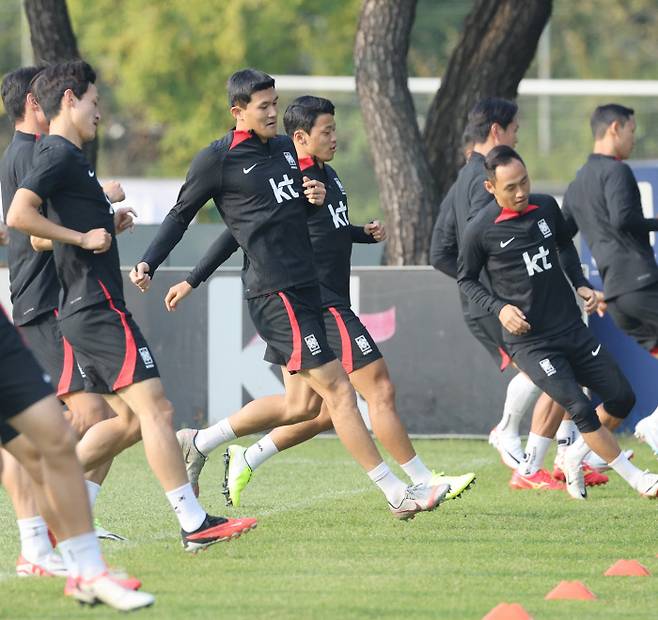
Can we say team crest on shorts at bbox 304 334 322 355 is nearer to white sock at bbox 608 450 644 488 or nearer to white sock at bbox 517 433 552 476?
white sock at bbox 608 450 644 488

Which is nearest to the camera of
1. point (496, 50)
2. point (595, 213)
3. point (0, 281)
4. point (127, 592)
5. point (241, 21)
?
point (127, 592)

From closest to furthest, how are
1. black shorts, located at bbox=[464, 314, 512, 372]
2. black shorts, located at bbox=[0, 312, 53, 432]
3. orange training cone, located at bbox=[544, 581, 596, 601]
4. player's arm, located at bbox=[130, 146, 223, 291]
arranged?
black shorts, located at bbox=[0, 312, 53, 432] → orange training cone, located at bbox=[544, 581, 596, 601] → player's arm, located at bbox=[130, 146, 223, 291] → black shorts, located at bbox=[464, 314, 512, 372]

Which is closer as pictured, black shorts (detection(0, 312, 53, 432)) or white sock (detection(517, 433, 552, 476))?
black shorts (detection(0, 312, 53, 432))

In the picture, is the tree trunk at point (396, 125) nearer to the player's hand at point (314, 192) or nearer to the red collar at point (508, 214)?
the red collar at point (508, 214)

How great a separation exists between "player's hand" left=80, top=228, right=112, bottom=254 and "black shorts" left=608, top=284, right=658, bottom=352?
14.6ft

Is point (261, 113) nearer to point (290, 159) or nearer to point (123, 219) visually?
point (290, 159)

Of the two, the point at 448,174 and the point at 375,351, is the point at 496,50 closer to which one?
the point at 448,174

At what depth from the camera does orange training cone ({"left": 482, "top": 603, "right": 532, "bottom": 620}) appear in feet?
20.0

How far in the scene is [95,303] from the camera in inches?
297

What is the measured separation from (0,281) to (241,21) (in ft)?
88.4

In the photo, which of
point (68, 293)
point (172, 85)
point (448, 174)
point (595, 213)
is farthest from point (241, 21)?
point (68, 293)

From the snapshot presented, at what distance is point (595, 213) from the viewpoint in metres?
10.7

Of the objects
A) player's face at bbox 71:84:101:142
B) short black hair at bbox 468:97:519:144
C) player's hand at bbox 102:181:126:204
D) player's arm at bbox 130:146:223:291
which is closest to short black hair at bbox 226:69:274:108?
player's arm at bbox 130:146:223:291

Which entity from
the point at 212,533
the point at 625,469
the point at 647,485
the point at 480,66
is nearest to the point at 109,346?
the point at 212,533
